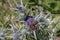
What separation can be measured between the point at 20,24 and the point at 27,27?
0.10 m

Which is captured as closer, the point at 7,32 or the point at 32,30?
the point at 32,30

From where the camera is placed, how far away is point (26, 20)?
3.71ft

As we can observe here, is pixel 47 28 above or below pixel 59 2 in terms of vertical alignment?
above

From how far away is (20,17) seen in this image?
1156 mm

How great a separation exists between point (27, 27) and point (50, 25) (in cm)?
12

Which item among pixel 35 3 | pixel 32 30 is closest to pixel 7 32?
pixel 32 30

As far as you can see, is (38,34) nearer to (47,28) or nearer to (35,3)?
(47,28)

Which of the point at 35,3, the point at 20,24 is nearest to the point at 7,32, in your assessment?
the point at 20,24

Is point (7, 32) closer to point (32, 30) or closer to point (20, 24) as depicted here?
point (20, 24)

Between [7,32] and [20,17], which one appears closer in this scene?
[20,17]

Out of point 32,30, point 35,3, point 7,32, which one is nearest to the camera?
point 32,30

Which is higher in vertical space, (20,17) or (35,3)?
(20,17)

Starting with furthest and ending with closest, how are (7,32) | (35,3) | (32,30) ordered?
(35,3), (7,32), (32,30)

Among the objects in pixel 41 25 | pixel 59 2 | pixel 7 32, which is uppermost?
pixel 41 25
